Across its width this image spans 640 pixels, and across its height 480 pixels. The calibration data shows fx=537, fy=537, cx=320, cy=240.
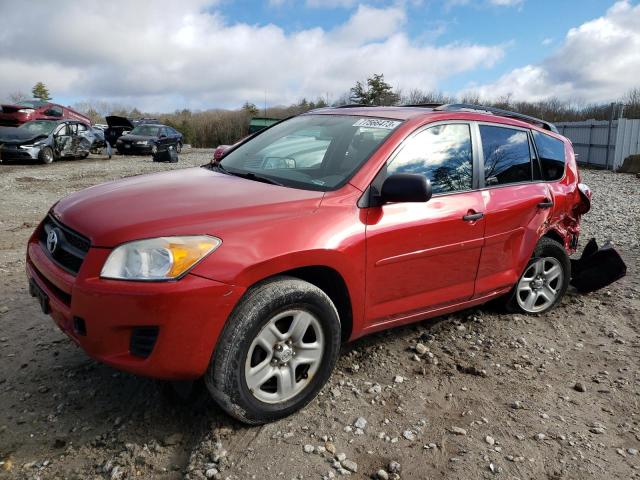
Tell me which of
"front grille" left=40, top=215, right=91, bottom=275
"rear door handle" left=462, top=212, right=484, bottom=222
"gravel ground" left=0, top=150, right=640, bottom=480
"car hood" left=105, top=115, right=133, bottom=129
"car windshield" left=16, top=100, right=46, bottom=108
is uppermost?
"car windshield" left=16, top=100, right=46, bottom=108

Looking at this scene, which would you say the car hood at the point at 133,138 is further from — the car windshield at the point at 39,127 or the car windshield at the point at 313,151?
the car windshield at the point at 313,151

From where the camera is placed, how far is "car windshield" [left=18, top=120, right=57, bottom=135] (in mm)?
17438

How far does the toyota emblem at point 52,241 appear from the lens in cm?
278

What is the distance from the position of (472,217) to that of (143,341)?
2211mm

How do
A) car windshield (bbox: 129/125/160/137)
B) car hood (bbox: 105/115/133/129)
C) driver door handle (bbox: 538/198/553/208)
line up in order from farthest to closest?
car windshield (bbox: 129/125/160/137)
car hood (bbox: 105/115/133/129)
driver door handle (bbox: 538/198/553/208)

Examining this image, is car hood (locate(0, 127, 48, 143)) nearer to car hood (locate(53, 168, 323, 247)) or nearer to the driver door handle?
car hood (locate(53, 168, 323, 247))

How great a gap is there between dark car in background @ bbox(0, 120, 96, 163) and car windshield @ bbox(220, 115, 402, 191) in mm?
15313

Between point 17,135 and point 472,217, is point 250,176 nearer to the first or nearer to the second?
point 472,217

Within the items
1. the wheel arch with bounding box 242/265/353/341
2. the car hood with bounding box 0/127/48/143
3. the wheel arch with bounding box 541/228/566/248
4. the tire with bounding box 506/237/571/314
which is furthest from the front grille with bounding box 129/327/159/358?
the car hood with bounding box 0/127/48/143

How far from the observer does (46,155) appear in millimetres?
17312

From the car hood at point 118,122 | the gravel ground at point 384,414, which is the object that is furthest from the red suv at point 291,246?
the car hood at point 118,122

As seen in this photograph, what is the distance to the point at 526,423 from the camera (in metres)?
2.98

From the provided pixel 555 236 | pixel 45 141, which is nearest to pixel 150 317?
pixel 555 236

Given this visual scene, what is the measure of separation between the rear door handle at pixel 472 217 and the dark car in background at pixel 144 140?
2110cm
